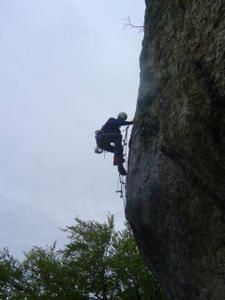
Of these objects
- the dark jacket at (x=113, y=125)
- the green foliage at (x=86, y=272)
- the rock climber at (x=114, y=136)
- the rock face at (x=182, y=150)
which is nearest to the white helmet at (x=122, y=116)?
the rock climber at (x=114, y=136)

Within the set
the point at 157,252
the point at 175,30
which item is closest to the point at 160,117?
the point at 175,30

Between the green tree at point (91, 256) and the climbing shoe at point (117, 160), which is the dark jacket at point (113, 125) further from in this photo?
the green tree at point (91, 256)

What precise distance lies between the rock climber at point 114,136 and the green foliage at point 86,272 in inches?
427

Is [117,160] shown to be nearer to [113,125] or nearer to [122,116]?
[113,125]

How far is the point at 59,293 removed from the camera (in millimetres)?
23484

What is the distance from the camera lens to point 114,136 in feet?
44.4

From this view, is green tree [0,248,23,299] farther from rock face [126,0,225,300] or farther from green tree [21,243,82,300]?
rock face [126,0,225,300]

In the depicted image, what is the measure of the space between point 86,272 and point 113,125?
12.9 m

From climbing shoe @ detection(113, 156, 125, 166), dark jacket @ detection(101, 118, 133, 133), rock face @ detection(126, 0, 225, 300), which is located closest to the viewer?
rock face @ detection(126, 0, 225, 300)

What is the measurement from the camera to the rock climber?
13.5m

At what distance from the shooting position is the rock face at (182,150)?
5.43m

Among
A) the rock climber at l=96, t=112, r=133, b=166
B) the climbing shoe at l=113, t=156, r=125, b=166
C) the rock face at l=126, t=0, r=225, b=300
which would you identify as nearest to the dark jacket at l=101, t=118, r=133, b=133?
the rock climber at l=96, t=112, r=133, b=166

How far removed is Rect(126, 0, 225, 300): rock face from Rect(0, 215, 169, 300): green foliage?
14.9m

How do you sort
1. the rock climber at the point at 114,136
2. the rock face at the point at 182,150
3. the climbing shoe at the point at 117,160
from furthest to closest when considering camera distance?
the climbing shoe at the point at 117,160 < the rock climber at the point at 114,136 < the rock face at the point at 182,150
